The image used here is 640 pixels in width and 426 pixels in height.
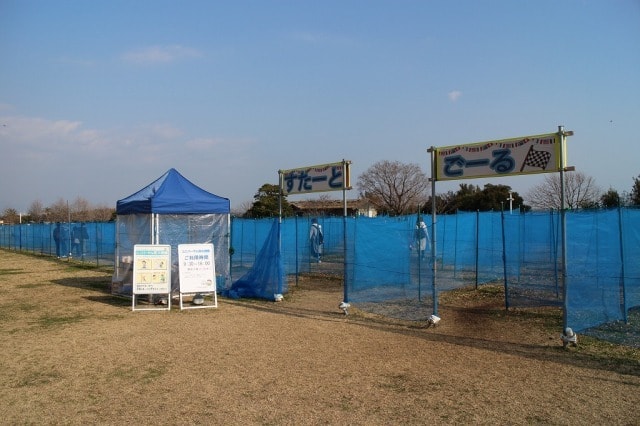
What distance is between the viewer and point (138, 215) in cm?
1354

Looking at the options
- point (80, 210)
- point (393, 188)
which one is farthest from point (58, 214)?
point (393, 188)

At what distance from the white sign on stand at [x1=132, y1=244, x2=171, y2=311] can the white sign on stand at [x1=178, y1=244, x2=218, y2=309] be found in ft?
1.17

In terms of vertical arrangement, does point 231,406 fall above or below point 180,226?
below

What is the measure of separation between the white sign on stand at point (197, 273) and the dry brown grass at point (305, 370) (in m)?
0.68

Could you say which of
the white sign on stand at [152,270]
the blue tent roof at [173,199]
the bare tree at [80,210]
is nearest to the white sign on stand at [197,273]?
the white sign on stand at [152,270]

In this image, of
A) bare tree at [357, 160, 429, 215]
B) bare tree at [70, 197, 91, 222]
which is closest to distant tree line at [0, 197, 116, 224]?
bare tree at [70, 197, 91, 222]

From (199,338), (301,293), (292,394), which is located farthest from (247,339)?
(301,293)

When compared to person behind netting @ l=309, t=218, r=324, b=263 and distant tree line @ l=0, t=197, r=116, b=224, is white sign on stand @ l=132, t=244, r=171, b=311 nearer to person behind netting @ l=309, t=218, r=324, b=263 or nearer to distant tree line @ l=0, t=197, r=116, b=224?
person behind netting @ l=309, t=218, r=324, b=263

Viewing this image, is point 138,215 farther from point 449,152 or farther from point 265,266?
point 449,152

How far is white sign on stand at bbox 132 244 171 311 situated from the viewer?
1142cm

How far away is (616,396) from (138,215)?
11189mm

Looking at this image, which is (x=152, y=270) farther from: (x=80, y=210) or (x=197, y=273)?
(x=80, y=210)

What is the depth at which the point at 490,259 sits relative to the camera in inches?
618

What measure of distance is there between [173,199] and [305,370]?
755 cm
